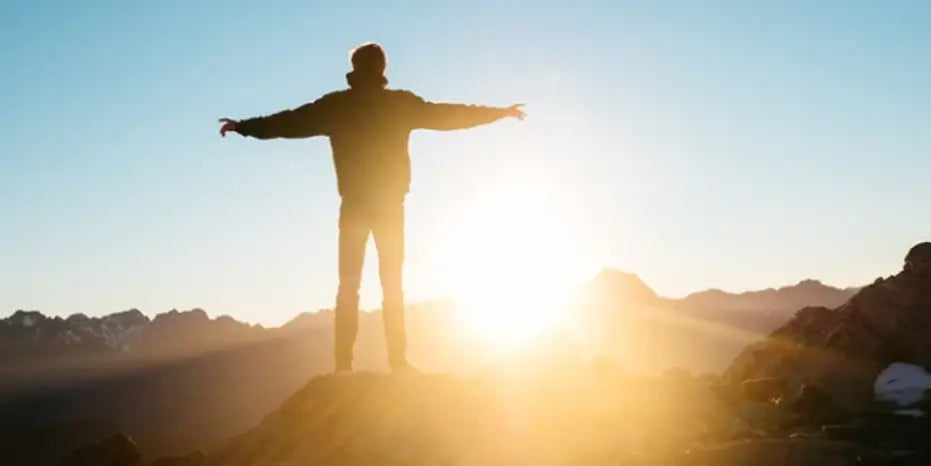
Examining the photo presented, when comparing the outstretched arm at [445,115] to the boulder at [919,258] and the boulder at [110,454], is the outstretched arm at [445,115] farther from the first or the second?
the boulder at [919,258]

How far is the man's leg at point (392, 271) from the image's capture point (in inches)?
457

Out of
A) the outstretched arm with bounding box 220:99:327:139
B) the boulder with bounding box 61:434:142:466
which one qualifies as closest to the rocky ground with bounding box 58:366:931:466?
the boulder with bounding box 61:434:142:466

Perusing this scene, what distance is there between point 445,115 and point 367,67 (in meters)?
1.25

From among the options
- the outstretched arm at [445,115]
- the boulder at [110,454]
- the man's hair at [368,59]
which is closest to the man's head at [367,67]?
the man's hair at [368,59]

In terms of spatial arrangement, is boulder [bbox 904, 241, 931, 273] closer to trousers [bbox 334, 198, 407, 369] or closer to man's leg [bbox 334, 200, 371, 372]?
trousers [bbox 334, 198, 407, 369]

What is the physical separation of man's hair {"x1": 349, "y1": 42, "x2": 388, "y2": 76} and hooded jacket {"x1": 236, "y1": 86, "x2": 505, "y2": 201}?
247mm

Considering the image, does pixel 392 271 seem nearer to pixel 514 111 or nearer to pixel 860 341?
pixel 514 111

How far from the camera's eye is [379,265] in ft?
38.5

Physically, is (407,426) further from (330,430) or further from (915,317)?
(915,317)

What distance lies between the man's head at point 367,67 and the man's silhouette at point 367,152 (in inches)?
0.5

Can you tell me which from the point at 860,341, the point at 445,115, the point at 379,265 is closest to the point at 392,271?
the point at 379,265

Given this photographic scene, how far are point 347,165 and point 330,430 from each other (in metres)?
3.59

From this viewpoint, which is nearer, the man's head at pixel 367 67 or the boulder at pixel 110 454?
the man's head at pixel 367 67

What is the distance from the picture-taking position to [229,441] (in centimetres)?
1134
